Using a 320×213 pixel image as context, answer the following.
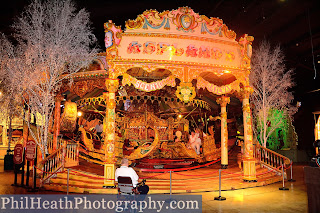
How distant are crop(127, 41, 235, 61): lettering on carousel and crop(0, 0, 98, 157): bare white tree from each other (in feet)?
10.9

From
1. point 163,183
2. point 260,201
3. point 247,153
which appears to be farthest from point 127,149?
point 260,201

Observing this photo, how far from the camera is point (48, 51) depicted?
11422mm

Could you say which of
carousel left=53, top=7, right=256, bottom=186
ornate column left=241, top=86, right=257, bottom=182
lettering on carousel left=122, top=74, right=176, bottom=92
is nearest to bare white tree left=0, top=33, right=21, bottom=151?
carousel left=53, top=7, right=256, bottom=186

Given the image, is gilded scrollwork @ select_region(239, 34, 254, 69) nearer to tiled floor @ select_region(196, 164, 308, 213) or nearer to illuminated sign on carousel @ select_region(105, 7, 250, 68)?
illuminated sign on carousel @ select_region(105, 7, 250, 68)

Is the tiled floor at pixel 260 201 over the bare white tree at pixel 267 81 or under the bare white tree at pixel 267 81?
under

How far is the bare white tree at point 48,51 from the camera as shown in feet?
36.4

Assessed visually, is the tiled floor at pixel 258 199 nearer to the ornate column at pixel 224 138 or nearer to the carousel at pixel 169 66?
the carousel at pixel 169 66

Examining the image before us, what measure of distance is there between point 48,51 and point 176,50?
20.0ft

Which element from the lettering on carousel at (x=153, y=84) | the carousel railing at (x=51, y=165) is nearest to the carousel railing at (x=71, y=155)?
the carousel railing at (x=51, y=165)

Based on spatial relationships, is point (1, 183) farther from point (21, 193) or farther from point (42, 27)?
point (42, 27)

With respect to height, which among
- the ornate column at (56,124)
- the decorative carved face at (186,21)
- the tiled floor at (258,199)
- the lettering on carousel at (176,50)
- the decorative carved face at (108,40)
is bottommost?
the tiled floor at (258,199)

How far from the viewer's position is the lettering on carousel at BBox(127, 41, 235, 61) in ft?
28.8

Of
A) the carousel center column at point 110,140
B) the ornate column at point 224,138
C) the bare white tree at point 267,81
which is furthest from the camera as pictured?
the bare white tree at point 267,81

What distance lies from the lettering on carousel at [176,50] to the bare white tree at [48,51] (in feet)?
10.9
